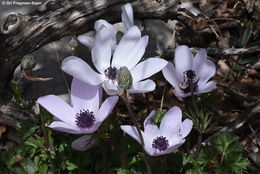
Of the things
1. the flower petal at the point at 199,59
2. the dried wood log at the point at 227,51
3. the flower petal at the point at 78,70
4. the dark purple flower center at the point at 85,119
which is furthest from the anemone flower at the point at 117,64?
the dried wood log at the point at 227,51

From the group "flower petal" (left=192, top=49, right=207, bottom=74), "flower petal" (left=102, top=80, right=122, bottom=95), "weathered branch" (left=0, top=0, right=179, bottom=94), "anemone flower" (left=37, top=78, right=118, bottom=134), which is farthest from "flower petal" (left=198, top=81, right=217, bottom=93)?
"weathered branch" (left=0, top=0, right=179, bottom=94)

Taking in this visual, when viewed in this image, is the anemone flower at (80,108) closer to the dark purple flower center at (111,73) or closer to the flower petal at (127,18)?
the dark purple flower center at (111,73)

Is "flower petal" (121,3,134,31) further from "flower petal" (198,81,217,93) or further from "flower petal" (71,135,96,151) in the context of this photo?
"flower petal" (71,135,96,151)

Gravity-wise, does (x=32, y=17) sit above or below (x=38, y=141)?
above

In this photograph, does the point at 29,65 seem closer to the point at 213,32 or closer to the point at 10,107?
the point at 10,107

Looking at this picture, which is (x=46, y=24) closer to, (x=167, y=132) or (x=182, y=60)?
(x=182, y=60)

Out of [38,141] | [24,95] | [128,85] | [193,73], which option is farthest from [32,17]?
[128,85]
